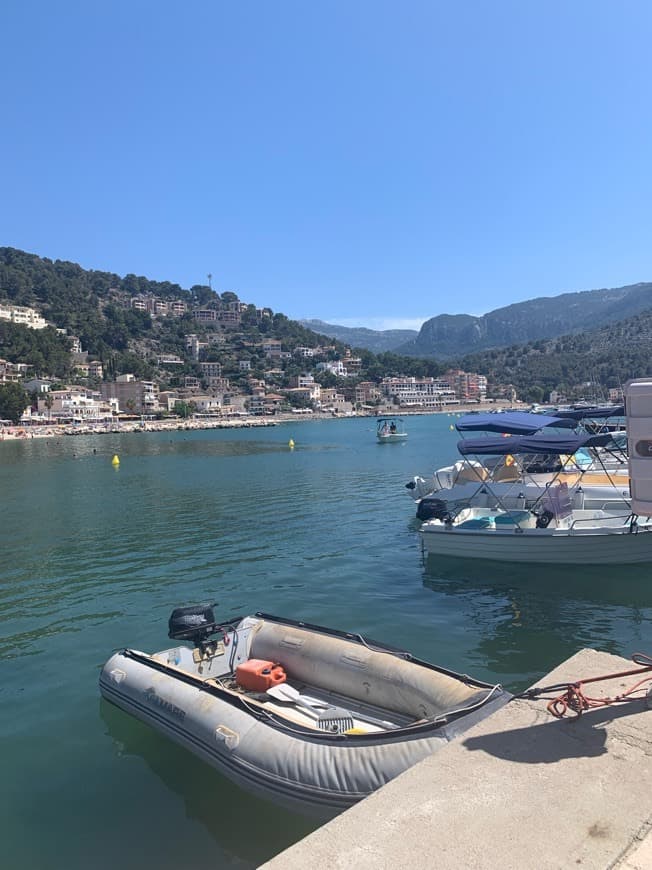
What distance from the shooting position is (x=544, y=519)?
51.9 feet

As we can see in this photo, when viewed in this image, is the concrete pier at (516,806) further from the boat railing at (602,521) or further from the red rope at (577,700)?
the boat railing at (602,521)

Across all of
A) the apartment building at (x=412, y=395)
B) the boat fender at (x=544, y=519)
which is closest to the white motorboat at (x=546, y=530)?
the boat fender at (x=544, y=519)

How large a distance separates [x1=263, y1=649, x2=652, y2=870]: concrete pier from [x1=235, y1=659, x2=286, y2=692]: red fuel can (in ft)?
12.9

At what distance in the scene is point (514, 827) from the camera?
367cm

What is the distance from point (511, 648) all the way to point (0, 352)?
483 ft

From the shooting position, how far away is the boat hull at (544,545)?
47.4 ft

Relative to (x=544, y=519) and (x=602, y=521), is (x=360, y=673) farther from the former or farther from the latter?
(x=602, y=521)

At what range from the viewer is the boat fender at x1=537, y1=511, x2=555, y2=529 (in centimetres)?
1567

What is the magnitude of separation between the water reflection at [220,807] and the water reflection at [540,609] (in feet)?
14.0

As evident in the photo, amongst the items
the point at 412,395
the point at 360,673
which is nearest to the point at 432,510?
the point at 360,673

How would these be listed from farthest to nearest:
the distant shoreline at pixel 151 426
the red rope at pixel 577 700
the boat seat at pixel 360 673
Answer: the distant shoreline at pixel 151 426, the boat seat at pixel 360 673, the red rope at pixel 577 700

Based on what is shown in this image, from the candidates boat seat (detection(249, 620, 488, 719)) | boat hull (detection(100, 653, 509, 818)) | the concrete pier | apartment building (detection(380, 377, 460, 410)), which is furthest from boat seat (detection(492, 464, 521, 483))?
apartment building (detection(380, 377, 460, 410))

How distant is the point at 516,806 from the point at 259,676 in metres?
4.93

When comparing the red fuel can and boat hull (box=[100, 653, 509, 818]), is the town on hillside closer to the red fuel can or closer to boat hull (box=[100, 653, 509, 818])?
the red fuel can
